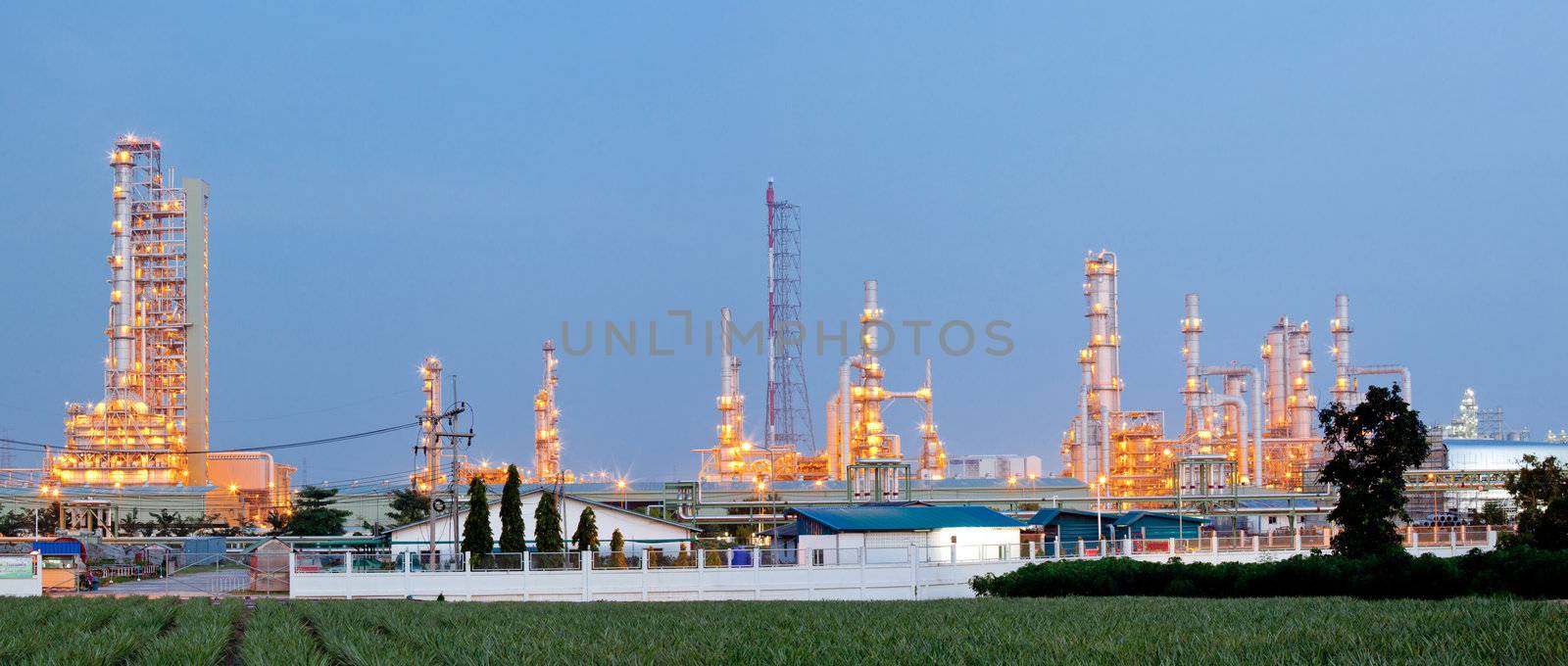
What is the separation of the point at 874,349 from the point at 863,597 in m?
61.7

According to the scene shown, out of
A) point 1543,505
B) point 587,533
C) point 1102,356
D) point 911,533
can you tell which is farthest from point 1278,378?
point 587,533

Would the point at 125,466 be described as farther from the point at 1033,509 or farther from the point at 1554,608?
the point at 1554,608

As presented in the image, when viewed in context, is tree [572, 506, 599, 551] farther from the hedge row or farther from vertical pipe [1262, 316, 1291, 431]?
vertical pipe [1262, 316, 1291, 431]

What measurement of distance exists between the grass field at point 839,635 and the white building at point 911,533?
2103 cm

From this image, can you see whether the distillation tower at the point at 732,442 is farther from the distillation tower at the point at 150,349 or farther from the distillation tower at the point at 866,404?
the distillation tower at the point at 150,349

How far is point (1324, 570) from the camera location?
118ft

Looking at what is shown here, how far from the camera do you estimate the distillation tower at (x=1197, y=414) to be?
107812 millimetres

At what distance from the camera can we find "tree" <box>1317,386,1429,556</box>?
1943 inches

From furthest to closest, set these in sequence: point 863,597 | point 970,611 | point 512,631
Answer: point 863,597, point 970,611, point 512,631

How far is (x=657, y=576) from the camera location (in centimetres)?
4578

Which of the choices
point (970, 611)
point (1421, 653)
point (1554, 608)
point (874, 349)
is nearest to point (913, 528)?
point (970, 611)

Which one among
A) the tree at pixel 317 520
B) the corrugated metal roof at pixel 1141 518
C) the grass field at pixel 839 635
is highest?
the grass field at pixel 839 635

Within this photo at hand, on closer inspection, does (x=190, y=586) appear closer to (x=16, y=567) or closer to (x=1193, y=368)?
(x=16, y=567)

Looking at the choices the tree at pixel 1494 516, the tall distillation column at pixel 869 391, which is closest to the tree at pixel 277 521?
the tall distillation column at pixel 869 391
